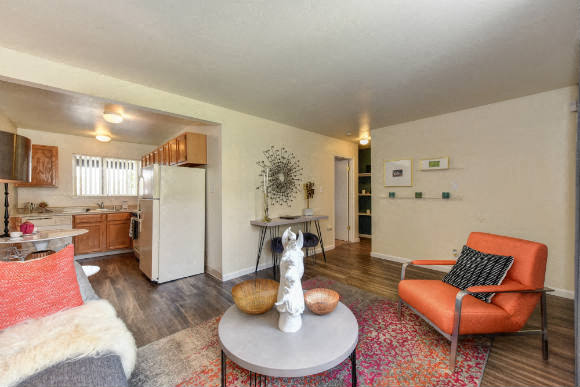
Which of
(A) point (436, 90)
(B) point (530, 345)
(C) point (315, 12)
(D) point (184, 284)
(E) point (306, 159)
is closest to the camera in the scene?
(C) point (315, 12)

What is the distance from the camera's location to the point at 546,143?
2.80 m

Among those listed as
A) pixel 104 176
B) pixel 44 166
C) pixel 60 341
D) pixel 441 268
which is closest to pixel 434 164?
pixel 441 268

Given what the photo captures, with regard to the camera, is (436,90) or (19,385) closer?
(19,385)

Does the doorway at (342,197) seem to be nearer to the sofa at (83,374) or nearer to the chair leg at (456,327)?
the chair leg at (456,327)

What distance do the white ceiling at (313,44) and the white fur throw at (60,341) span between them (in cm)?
193

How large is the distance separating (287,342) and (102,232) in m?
4.79

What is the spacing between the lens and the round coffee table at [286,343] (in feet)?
3.74

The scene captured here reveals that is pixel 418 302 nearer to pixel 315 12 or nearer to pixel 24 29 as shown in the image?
pixel 315 12

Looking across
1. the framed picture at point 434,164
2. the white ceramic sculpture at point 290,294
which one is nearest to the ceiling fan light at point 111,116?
the white ceramic sculpture at point 290,294

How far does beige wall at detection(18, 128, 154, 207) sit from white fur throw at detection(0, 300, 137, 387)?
15.2 ft

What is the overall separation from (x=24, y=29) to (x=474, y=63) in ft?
12.2

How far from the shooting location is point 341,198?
5727 mm

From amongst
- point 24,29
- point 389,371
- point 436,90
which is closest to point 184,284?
point 389,371

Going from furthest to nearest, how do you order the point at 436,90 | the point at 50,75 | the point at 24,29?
the point at 436,90 → the point at 50,75 → the point at 24,29
